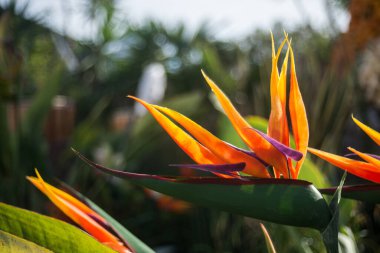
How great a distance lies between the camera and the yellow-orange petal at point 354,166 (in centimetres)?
33

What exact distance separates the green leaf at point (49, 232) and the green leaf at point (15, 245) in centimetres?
1

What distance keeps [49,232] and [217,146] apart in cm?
11

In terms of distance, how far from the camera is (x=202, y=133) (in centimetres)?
33

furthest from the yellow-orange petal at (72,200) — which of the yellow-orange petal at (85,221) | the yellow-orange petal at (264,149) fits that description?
the yellow-orange petal at (264,149)

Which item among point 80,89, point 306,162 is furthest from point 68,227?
point 80,89

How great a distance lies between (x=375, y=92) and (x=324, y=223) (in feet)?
3.95

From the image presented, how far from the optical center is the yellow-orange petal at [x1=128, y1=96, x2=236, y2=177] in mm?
318

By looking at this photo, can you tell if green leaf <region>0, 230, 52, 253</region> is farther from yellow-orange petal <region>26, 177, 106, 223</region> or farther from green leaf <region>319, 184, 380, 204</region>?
green leaf <region>319, 184, 380, 204</region>

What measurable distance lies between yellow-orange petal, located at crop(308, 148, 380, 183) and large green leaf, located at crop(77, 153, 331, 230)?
0.03 m

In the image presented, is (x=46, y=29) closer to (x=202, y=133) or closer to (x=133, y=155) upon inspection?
(x=133, y=155)

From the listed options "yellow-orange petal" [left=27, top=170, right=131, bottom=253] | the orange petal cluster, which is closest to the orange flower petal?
the orange petal cluster

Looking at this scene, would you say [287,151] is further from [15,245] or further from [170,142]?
[170,142]

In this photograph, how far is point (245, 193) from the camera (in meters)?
0.29

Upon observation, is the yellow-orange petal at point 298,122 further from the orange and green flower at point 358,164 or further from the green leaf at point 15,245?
the green leaf at point 15,245
